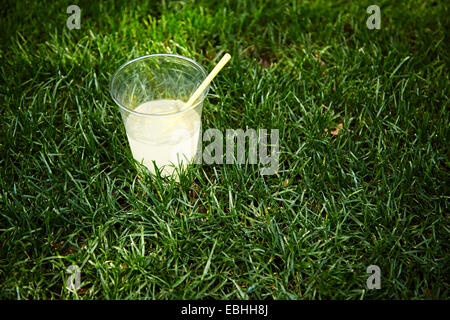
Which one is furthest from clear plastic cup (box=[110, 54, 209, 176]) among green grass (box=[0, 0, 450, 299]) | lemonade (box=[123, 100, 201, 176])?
green grass (box=[0, 0, 450, 299])

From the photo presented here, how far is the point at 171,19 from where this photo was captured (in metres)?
2.87

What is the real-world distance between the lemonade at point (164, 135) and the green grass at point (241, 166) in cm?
9

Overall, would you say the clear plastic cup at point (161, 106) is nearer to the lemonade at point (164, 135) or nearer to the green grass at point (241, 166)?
the lemonade at point (164, 135)

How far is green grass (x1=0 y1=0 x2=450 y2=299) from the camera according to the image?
188 centimetres

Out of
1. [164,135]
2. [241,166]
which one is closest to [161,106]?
[164,135]

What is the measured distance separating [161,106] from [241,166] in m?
0.47

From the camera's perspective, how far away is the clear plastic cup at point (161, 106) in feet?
6.19

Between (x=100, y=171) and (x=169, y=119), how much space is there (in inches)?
23.7

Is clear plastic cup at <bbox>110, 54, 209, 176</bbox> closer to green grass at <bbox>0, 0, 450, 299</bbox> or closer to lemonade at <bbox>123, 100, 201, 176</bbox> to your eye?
lemonade at <bbox>123, 100, 201, 176</bbox>

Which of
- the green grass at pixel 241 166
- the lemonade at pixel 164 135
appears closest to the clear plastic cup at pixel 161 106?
the lemonade at pixel 164 135
